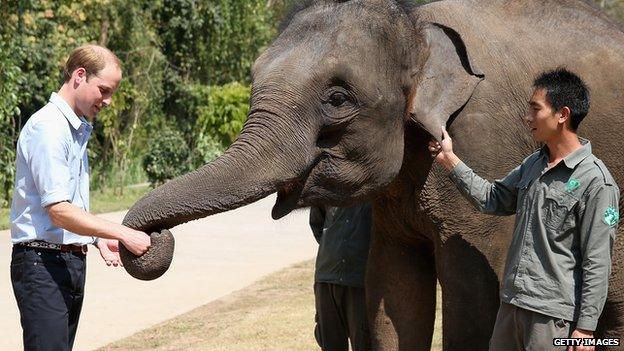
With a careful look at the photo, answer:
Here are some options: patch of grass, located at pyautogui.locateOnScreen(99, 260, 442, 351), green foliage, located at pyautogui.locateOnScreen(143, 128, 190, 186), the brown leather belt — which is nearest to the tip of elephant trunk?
the brown leather belt

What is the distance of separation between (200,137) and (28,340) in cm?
2029

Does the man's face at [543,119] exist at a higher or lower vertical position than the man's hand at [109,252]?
higher

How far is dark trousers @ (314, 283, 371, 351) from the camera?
22.8 feet

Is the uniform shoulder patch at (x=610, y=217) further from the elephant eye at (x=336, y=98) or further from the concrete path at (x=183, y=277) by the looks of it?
the concrete path at (x=183, y=277)

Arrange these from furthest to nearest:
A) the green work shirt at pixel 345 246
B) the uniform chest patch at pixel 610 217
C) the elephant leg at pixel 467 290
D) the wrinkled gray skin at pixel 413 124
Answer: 1. the green work shirt at pixel 345 246
2. the elephant leg at pixel 467 290
3. the wrinkled gray skin at pixel 413 124
4. the uniform chest patch at pixel 610 217

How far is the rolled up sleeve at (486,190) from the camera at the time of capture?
17.2ft

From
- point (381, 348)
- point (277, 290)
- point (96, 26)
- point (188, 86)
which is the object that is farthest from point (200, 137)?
point (381, 348)

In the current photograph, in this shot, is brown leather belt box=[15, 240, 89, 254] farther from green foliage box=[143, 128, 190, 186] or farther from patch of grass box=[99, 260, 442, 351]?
green foliage box=[143, 128, 190, 186]

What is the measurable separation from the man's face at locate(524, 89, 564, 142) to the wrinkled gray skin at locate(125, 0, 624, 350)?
0.56m

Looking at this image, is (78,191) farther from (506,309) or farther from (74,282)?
(506,309)

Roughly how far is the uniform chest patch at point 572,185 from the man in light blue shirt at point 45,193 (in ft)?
6.75

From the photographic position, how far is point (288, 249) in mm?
15750

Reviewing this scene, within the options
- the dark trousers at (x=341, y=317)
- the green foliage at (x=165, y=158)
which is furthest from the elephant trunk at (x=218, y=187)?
the green foliage at (x=165, y=158)

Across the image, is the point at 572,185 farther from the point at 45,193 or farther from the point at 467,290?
the point at 45,193
